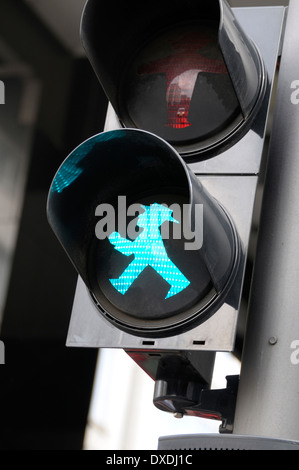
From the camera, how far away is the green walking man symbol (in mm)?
1719

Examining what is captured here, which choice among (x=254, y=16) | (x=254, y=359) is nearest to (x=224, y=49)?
(x=254, y=16)

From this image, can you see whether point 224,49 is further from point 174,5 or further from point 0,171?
point 0,171

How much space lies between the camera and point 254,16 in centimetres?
212

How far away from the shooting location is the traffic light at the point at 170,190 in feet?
5.55

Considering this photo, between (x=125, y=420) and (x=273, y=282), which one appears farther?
(x=125, y=420)
